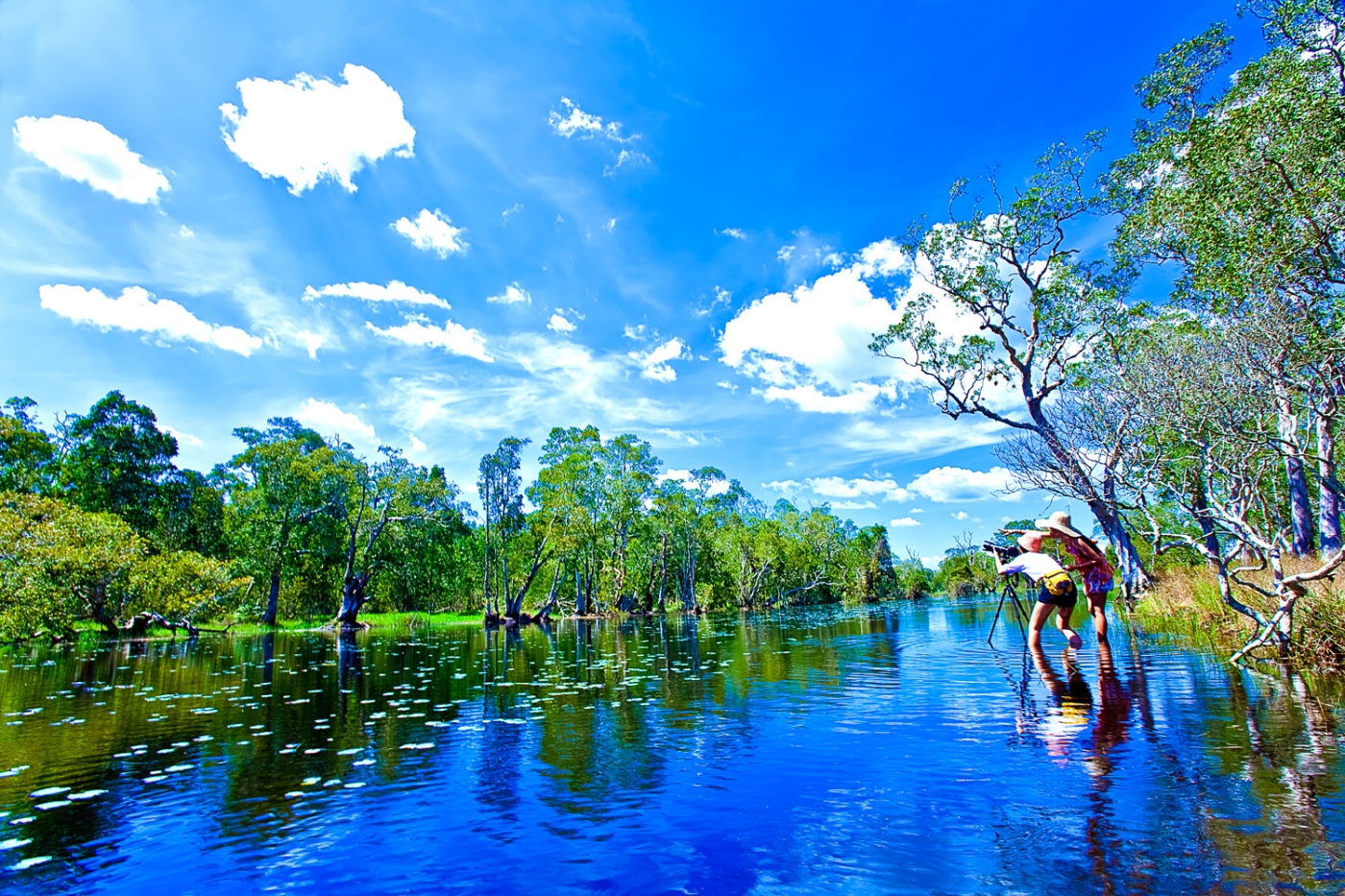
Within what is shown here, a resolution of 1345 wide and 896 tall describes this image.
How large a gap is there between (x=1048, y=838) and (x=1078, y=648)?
12182 millimetres

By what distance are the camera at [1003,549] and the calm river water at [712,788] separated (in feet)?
8.77

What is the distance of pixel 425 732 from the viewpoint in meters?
8.78

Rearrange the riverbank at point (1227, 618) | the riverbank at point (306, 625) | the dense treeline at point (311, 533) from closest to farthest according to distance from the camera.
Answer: the riverbank at point (1227, 618) → the dense treeline at point (311, 533) → the riverbank at point (306, 625)

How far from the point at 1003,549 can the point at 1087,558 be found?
1.55m

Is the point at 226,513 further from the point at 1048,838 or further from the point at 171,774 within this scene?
the point at 1048,838

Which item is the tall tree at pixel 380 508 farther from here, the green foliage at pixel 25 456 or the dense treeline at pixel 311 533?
the green foliage at pixel 25 456

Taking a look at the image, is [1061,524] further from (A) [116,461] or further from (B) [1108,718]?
(A) [116,461]

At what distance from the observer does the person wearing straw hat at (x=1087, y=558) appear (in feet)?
41.6

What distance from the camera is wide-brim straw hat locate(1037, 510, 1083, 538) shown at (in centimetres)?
1252

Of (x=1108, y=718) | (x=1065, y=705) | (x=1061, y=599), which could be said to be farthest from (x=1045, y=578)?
(x=1108, y=718)

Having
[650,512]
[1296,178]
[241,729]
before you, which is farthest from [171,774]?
[650,512]

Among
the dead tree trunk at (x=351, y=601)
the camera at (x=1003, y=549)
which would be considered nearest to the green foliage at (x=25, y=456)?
the dead tree trunk at (x=351, y=601)

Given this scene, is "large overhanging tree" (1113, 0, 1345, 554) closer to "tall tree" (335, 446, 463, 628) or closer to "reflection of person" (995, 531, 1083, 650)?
"reflection of person" (995, 531, 1083, 650)

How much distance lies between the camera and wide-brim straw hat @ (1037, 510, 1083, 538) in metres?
1.05
